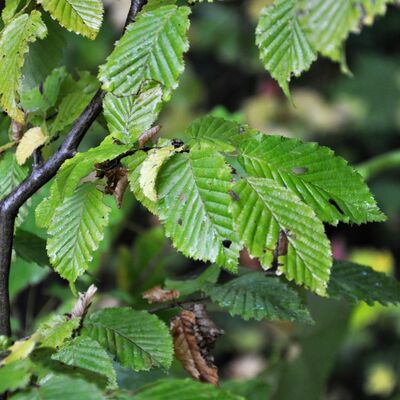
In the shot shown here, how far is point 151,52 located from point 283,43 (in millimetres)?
111

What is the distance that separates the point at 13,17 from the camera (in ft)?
2.31

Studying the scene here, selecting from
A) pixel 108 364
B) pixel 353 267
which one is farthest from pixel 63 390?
pixel 353 267

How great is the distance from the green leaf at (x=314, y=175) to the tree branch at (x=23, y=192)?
0.15 m

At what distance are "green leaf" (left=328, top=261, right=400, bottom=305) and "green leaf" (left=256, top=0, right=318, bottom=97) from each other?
11.7 inches

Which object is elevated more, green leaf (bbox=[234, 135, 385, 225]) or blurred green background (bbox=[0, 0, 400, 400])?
green leaf (bbox=[234, 135, 385, 225])

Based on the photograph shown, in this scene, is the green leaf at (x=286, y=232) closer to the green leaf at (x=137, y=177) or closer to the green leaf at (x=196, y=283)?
the green leaf at (x=137, y=177)

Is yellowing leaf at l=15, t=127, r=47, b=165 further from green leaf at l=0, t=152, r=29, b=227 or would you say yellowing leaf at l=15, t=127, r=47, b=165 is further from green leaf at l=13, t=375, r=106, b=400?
green leaf at l=13, t=375, r=106, b=400

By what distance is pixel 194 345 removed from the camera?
0.78m

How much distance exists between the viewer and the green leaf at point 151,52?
0.66 meters

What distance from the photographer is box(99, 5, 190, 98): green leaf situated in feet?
2.15

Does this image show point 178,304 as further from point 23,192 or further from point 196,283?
point 23,192

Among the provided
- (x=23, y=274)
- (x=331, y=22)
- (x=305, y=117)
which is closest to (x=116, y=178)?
(x=331, y=22)

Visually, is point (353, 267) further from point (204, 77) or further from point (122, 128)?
point (204, 77)

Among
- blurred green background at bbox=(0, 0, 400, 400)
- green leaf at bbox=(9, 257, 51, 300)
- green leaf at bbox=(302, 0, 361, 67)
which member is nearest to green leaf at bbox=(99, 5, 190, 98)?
green leaf at bbox=(302, 0, 361, 67)
